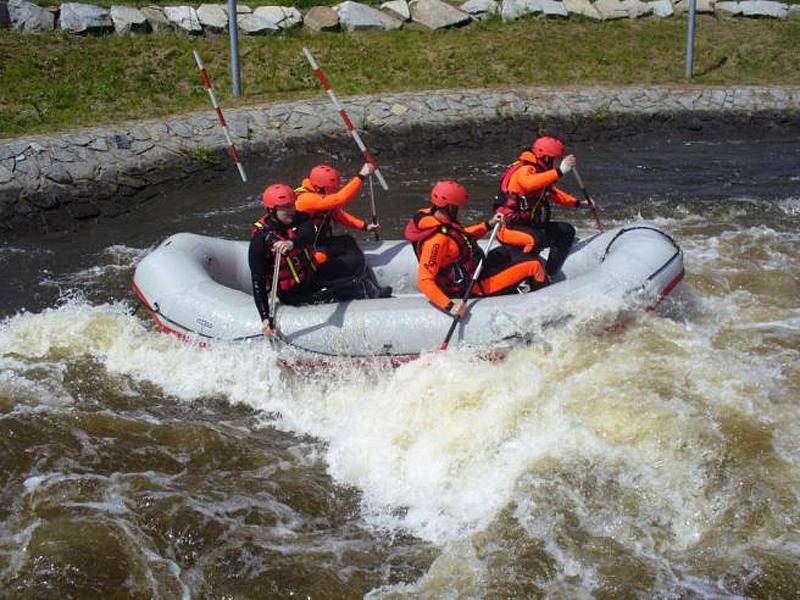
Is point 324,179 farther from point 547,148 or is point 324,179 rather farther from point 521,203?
point 547,148

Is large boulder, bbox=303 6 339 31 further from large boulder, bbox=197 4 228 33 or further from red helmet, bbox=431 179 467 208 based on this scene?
red helmet, bbox=431 179 467 208

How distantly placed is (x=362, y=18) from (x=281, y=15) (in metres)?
1.67

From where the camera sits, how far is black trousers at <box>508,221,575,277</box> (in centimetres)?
845

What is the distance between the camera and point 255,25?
59.8 ft

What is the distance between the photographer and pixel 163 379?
316 inches

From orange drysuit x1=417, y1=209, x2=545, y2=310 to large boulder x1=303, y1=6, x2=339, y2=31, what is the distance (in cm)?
1190

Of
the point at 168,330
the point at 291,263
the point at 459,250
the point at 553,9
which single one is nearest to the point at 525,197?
the point at 459,250

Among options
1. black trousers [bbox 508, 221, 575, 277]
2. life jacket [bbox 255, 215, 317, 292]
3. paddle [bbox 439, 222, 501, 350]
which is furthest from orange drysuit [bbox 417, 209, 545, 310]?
life jacket [bbox 255, 215, 317, 292]

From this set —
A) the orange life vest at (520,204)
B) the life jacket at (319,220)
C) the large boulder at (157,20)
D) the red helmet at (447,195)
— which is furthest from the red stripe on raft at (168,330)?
the large boulder at (157,20)

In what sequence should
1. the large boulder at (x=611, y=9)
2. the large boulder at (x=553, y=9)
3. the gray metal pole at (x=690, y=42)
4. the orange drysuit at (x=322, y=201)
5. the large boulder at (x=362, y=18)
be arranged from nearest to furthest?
the orange drysuit at (x=322, y=201) < the gray metal pole at (x=690, y=42) < the large boulder at (x=362, y=18) < the large boulder at (x=553, y=9) < the large boulder at (x=611, y=9)

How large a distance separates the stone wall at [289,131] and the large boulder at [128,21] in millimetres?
3562

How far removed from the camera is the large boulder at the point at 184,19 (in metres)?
17.6

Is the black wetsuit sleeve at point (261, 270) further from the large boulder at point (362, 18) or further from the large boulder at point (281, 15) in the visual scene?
the large boulder at point (362, 18)

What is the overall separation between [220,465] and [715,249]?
647cm
